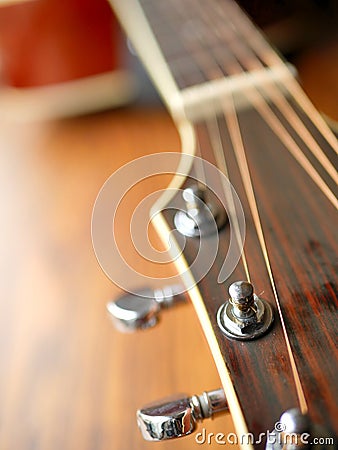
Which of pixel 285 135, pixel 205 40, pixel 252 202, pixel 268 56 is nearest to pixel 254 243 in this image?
pixel 252 202

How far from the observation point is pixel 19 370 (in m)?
1.14

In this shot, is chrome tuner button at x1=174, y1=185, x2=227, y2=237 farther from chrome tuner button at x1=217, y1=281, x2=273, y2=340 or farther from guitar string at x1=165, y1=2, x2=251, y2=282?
chrome tuner button at x1=217, y1=281, x2=273, y2=340

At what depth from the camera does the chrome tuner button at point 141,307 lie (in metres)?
0.70

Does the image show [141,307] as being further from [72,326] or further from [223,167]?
[72,326]

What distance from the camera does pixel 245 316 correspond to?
0.59m

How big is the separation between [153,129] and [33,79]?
1.11ft

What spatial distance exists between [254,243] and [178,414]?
215 millimetres

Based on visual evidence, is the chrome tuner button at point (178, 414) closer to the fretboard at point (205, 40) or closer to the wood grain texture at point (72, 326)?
the wood grain texture at point (72, 326)

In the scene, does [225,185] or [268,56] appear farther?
[268,56]

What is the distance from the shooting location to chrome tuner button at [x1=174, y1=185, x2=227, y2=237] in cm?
70

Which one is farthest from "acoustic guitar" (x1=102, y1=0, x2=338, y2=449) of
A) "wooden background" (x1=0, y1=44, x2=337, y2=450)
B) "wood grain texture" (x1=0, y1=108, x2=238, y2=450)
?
"wood grain texture" (x1=0, y1=108, x2=238, y2=450)

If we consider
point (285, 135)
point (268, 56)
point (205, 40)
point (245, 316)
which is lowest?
point (245, 316)

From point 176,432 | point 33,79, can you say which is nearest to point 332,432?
point 176,432

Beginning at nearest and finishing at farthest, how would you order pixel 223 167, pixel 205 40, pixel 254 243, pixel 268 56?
pixel 254 243 < pixel 223 167 < pixel 268 56 < pixel 205 40
